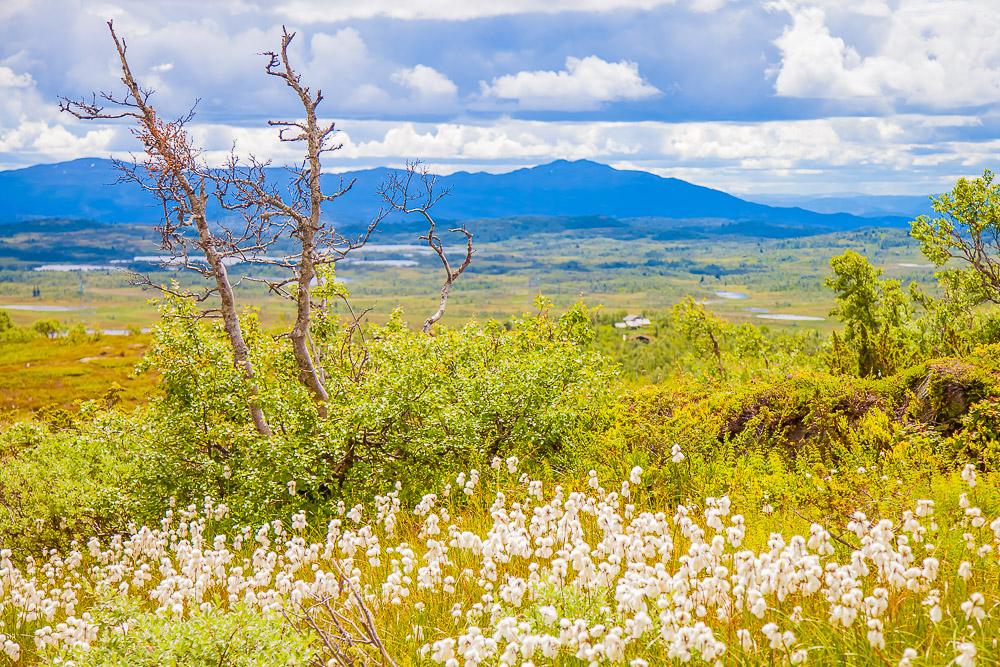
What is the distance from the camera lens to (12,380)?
286 feet

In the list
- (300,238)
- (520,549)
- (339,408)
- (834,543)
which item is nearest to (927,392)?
(834,543)

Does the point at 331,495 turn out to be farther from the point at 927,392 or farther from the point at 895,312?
the point at 895,312

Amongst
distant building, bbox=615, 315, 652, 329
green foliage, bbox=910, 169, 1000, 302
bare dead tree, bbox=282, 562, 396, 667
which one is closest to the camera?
bare dead tree, bbox=282, 562, 396, 667

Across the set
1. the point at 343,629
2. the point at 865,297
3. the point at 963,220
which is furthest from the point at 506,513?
the point at 865,297

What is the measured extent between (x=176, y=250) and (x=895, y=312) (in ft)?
85.7

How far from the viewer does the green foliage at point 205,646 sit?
5.95 meters

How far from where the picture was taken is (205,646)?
6.02 metres

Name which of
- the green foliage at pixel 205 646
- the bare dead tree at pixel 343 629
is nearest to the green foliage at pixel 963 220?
the bare dead tree at pixel 343 629

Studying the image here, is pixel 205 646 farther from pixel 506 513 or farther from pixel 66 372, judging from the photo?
pixel 66 372

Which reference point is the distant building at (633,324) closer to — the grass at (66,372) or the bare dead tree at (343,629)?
the grass at (66,372)

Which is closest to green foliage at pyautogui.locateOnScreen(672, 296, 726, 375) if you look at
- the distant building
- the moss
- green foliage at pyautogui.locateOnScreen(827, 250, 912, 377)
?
green foliage at pyautogui.locateOnScreen(827, 250, 912, 377)

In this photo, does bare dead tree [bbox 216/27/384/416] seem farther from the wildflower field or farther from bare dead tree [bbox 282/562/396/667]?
bare dead tree [bbox 282/562/396/667]

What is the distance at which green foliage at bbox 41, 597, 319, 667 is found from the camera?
19.5 ft

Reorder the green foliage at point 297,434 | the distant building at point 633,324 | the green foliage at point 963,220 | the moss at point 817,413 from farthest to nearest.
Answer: the distant building at point 633,324, the green foliage at point 963,220, the green foliage at point 297,434, the moss at point 817,413
